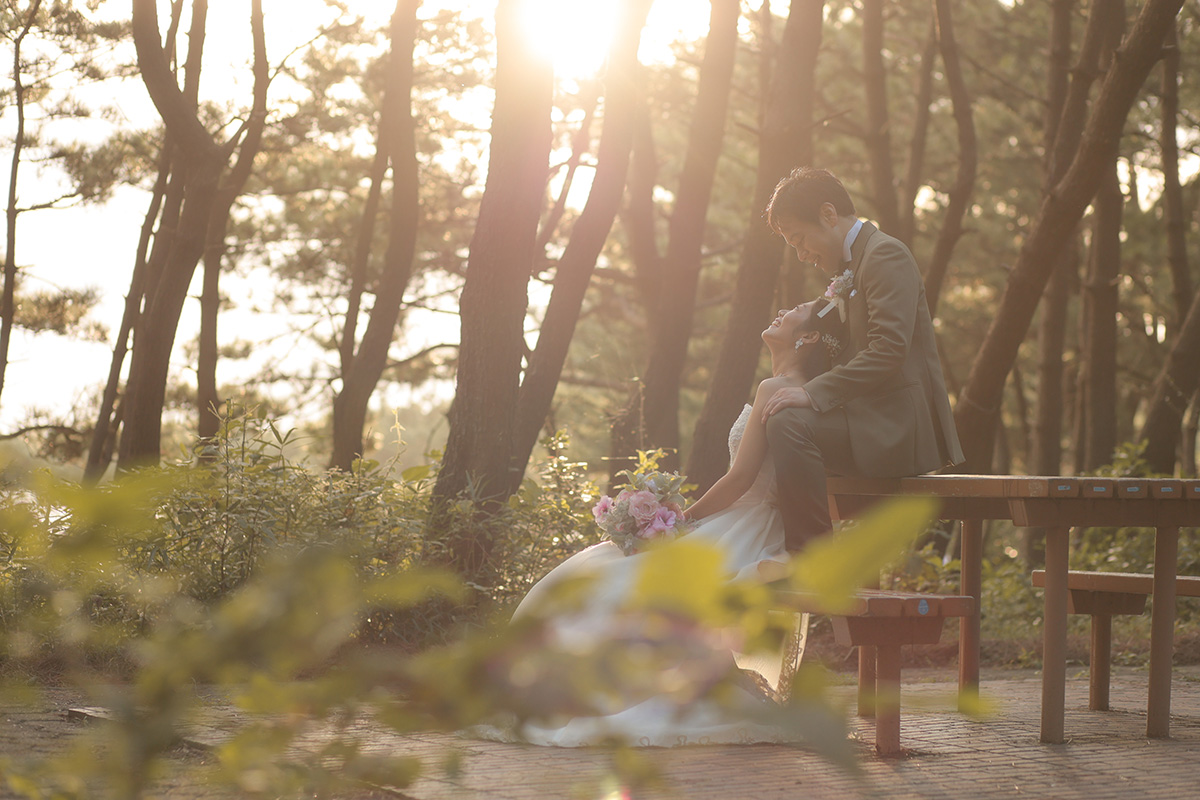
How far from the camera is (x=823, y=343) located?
4789 millimetres

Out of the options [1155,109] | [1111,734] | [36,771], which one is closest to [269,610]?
[36,771]

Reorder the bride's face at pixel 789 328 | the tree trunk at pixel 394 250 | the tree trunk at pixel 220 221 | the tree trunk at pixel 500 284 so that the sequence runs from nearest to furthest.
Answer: the bride's face at pixel 789 328, the tree trunk at pixel 500 284, the tree trunk at pixel 394 250, the tree trunk at pixel 220 221

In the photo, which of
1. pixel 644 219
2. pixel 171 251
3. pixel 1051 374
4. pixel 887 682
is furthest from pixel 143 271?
pixel 887 682

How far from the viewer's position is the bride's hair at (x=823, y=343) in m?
4.75

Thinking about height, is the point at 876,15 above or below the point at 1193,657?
above

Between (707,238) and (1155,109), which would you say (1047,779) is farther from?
(707,238)

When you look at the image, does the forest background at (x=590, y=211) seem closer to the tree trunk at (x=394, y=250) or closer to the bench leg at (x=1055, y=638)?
the tree trunk at (x=394, y=250)

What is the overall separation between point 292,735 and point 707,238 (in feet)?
76.4

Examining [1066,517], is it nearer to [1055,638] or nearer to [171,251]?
[1055,638]

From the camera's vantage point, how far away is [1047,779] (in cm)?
355

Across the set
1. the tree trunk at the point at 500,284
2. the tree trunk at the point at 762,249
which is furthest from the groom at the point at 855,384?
the tree trunk at the point at 762,249

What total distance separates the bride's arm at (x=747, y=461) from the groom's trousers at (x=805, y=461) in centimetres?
8

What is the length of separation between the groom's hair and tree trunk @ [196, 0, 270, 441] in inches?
269

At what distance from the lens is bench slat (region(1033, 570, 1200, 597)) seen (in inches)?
189
